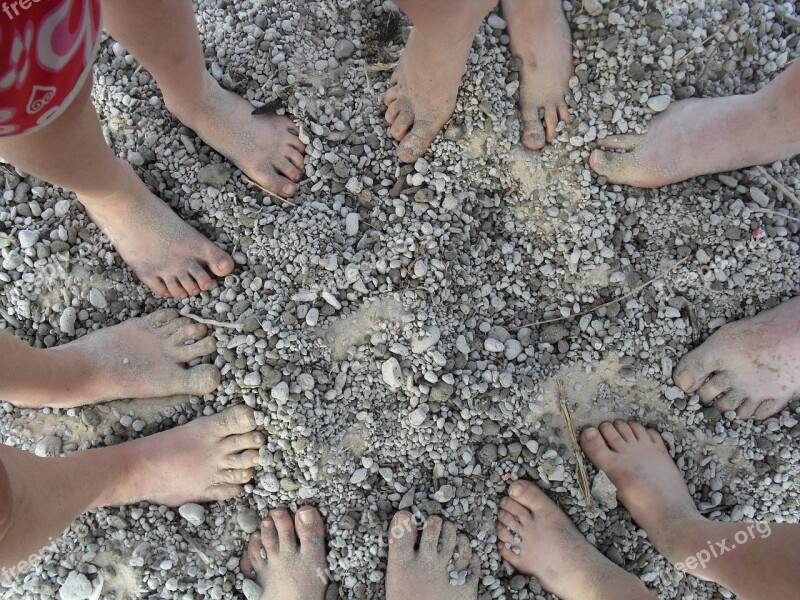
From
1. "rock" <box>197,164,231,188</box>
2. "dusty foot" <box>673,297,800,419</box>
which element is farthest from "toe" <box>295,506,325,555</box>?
"dusty foot" <box>673,297,800,419</box>

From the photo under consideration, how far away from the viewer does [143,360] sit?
1551 millimetres

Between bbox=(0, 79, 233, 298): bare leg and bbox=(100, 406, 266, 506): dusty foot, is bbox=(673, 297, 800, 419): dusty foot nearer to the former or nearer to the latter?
bbox=(100, 406, 266, 506): dusty foot

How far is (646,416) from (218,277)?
3.94 feet

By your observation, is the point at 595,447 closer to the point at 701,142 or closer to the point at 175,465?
the point at 701,142

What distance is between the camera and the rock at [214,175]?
1602 mm

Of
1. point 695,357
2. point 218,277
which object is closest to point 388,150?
point 218,277

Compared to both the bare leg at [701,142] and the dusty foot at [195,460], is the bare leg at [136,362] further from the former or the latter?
the bare leg at [701,142]

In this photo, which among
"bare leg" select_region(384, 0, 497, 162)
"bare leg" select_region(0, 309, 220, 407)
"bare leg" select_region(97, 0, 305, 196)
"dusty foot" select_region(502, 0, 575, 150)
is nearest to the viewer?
"bare leg" select_region(384, 0, 497, 162)

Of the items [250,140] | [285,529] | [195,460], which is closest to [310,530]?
[285,529]

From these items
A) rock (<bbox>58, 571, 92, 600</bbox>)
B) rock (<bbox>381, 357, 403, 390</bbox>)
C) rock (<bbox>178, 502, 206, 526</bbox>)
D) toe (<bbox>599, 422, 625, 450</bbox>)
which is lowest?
toe (<bbox>599, 422, 625, 450</bbox>)

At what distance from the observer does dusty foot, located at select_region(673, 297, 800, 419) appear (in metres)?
1.59

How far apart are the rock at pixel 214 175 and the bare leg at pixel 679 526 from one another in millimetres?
1156

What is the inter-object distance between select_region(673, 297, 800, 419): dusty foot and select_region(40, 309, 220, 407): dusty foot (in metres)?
1.24

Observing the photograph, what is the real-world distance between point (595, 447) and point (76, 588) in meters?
1.36
